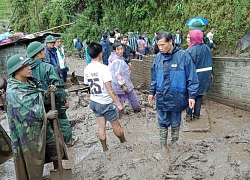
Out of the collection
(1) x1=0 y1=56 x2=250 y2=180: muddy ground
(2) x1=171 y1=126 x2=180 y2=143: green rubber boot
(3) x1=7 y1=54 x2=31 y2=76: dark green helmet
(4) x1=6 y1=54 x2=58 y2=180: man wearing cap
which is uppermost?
(3) x1=7 y1=54 x2=31 y2=76: dark green helmet

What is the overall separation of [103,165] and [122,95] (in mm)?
2504

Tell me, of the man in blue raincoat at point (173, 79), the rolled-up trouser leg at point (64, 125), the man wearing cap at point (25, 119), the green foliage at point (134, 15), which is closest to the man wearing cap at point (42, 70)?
the rolled-up trouser leg at point (64, 125)

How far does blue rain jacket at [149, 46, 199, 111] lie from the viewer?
4578 mm

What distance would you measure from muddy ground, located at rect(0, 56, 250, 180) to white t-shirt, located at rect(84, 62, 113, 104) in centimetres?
88

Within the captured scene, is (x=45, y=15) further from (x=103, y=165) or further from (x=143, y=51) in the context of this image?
(x=103, y=165)

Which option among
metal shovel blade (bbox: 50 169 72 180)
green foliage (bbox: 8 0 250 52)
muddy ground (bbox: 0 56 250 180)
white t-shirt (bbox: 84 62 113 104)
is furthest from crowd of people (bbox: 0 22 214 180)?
green foliage (bbox: 8 0 250 52)

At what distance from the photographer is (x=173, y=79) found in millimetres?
4617

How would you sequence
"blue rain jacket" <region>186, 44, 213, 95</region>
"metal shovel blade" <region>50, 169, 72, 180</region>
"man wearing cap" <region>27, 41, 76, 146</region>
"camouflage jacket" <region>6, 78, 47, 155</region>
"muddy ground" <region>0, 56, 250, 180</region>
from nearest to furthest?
"camouflage jacket" <region>6, 78, 47, 155</region>
"muddy ground" <region>0, 56, 250, 180</region>
"metal shovel blade" <region>50, 169, 72, 180</region>
"man wearing cap" <region>27, 41, 76, 146</region>
"blue rain jacket" <region>186, 44, 213, 95</region>

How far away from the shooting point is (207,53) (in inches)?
258

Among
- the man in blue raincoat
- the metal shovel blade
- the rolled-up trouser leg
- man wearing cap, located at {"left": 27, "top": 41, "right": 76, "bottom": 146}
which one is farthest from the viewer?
the rolled-up trouser leg

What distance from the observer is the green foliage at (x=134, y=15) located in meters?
12.8

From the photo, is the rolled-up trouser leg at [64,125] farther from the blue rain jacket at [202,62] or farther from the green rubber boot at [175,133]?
the blue rain jacket at [202,62]

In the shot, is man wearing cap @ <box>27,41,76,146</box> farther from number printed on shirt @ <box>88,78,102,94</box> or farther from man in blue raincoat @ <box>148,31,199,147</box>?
man in blue raincoat @ <box>148,31,199,147</box>

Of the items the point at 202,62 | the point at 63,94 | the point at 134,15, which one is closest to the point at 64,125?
the point at 63,94
